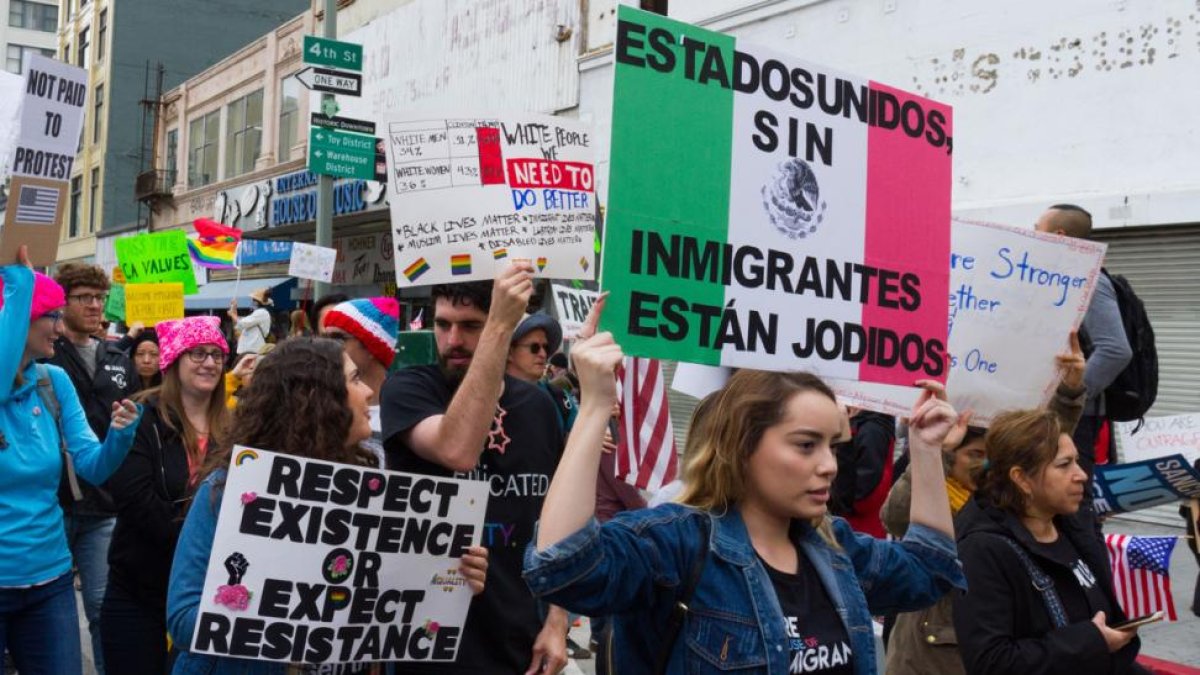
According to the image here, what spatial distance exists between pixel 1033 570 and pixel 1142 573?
42.1 inches

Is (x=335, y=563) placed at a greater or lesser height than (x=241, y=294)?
lesser

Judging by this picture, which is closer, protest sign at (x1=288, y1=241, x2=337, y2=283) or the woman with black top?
the woman with black top

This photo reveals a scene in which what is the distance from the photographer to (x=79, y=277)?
7.34m

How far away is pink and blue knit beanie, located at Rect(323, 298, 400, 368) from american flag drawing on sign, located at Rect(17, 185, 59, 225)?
121 centimetres

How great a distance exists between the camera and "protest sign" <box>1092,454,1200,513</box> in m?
5.14

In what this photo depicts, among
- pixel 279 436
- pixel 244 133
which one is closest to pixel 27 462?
pixel 279 436

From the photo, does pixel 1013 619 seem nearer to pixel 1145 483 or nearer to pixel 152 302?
pixel 1145 483

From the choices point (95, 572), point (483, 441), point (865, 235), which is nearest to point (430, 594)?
point (483, 441)

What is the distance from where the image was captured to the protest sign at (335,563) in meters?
3.00

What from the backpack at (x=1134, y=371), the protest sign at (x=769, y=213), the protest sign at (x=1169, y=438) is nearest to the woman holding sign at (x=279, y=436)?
the protest sign at (x=769, y=213)

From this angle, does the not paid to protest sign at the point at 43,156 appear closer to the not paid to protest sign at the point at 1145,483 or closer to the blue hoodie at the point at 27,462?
the blue hoodie at the point at 27,462

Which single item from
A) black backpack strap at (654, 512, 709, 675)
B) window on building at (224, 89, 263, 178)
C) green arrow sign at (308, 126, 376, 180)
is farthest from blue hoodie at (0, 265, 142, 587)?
window on building at (224, 89, 263, 178)

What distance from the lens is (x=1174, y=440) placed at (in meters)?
6.79

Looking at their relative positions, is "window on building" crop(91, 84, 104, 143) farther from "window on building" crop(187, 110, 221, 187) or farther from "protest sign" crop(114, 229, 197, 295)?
"protest sign" crop(114, 229, 197, 295)
